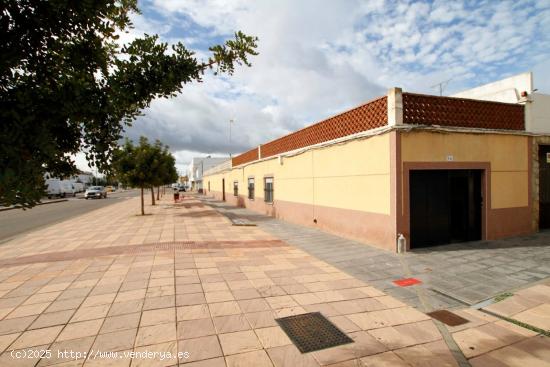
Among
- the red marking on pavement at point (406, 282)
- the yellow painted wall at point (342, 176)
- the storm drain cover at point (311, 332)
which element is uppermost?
the yellow painted wall at point (342, 176)

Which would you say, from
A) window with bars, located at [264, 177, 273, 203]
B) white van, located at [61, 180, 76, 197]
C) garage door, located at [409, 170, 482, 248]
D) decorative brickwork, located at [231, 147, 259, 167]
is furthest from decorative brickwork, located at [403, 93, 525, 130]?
white van, located at [61, 180, 76, 197]

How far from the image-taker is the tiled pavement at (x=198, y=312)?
324cm

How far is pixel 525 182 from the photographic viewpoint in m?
9.45

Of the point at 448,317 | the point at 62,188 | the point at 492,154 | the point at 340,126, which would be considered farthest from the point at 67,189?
the point at 448,317

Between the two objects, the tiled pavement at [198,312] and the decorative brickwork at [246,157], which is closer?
the tiled pavement at [198,312]

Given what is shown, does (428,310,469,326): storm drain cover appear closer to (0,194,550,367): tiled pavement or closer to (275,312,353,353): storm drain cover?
(0,194,550,367): tiled pavement

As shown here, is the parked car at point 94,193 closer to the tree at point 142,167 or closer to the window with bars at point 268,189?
the tree at point 142,167

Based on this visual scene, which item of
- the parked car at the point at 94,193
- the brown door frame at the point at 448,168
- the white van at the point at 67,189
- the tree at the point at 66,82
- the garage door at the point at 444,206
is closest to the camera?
the tree at the point at 66,82

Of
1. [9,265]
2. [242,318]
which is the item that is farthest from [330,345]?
[9,265]

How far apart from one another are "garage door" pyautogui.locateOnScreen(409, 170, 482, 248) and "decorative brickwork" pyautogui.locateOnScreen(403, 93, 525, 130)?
140 centimetres

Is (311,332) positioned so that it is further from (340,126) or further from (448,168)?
(340,126)

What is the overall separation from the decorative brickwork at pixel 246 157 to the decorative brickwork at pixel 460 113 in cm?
1254

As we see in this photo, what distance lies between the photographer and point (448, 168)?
816 cm

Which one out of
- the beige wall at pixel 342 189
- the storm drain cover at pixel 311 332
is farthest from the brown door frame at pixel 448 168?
the storm drain cover at pixel 311 332
